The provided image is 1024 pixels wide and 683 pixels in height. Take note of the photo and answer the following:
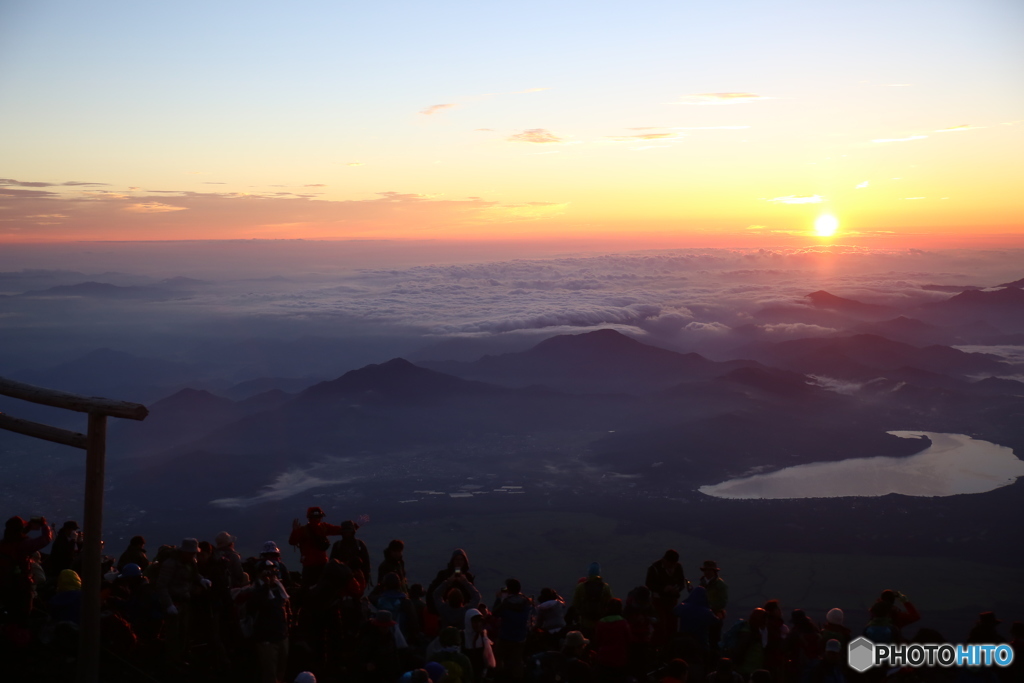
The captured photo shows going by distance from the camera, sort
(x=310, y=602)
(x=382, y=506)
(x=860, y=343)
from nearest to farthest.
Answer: (x=310, y=602)
(x=382, y=506)
(x=860, y=343)

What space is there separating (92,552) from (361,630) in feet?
10.4

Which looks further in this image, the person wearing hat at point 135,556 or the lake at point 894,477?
the lake at point 894,477

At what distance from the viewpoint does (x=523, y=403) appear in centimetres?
11925

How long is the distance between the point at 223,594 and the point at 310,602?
1154mm

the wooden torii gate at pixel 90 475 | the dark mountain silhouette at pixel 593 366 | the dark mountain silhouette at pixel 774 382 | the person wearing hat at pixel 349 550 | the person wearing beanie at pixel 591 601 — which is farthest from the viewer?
the dark mountain silhouette at pixel 593 366

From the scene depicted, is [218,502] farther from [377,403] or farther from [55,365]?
[55,365]

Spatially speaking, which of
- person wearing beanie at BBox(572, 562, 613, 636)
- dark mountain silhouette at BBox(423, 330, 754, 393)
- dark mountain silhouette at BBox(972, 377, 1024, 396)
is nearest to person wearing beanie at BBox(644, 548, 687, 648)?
person wearing beanie at BBox(572, 562, 613, 636)

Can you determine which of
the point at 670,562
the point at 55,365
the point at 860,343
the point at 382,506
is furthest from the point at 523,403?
the point at 55,365

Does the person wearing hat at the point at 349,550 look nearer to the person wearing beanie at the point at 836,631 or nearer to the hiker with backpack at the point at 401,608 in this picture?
the hiker with backpack at the point at 401,608

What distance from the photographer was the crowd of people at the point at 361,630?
825 centimetres

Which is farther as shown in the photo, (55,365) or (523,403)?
(55,365)

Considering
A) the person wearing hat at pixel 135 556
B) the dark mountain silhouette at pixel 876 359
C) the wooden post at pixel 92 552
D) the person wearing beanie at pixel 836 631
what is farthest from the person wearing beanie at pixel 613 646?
the dark mountain silhouette at pixel 876 359

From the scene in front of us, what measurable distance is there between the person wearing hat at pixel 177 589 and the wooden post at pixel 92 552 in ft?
3.51

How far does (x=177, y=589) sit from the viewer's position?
857cm
